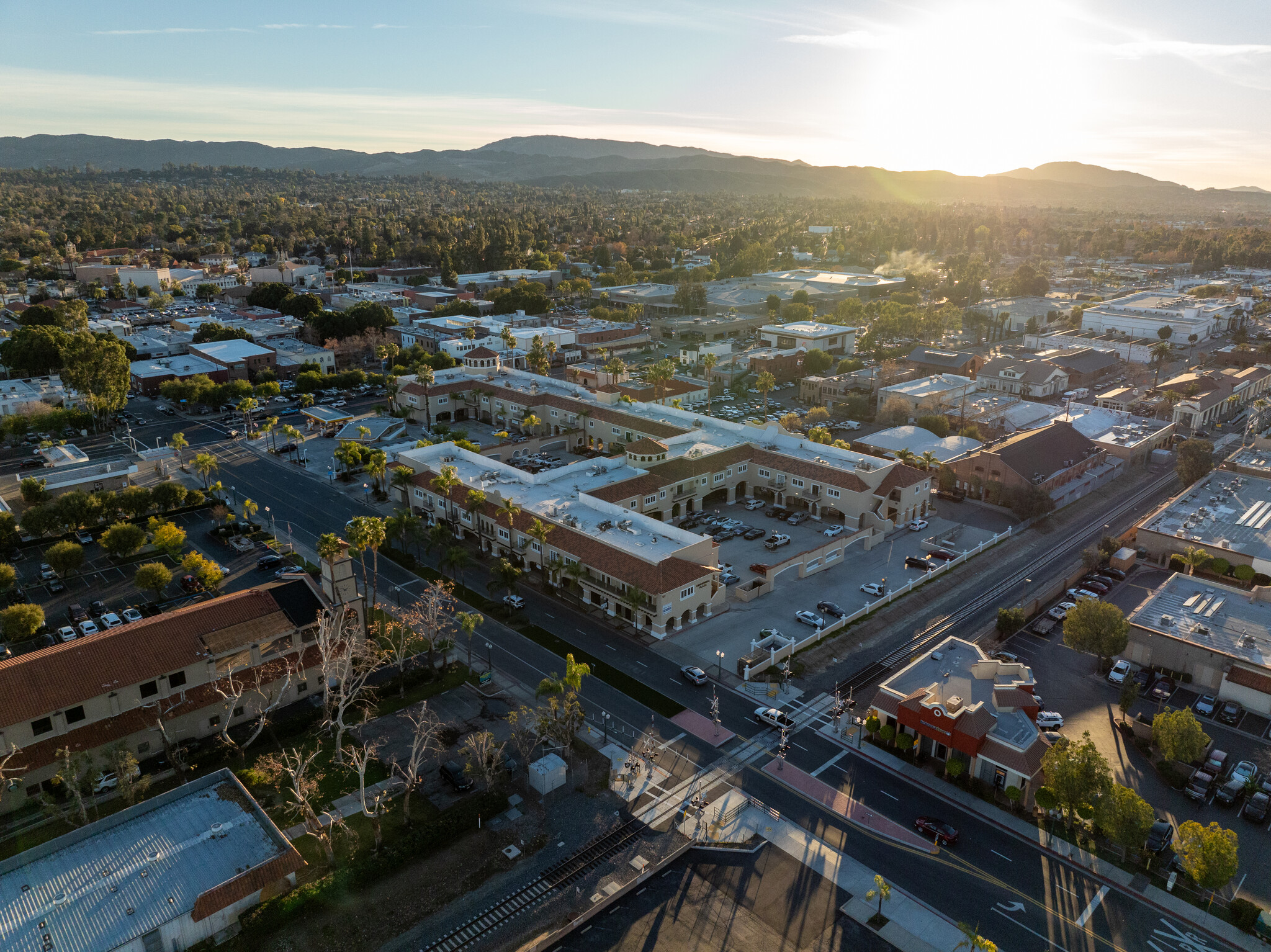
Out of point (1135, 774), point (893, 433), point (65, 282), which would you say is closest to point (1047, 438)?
point (893, 433)

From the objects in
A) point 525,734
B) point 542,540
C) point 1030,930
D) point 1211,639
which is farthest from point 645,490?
point 1030,930

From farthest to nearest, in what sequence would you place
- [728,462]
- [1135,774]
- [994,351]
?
[994,351], [728,462], [1135,774]

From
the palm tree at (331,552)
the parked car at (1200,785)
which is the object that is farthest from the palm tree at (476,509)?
the parked car at (1200,785)

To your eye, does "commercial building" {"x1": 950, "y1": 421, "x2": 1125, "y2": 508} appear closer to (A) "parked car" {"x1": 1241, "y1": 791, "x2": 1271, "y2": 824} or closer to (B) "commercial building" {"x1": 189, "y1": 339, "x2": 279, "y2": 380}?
(A) "parked car" {"x1": 1241, "y1": 791, "x2": 1271, "y2": 824}

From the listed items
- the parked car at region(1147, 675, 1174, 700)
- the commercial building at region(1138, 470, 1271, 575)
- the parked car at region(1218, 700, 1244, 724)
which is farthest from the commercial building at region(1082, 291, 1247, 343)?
the parked car at region(1218, 700, 1244, 724)

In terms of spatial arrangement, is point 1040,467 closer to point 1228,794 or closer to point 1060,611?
point 1060,611

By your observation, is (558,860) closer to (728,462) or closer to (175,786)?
(175,786)
